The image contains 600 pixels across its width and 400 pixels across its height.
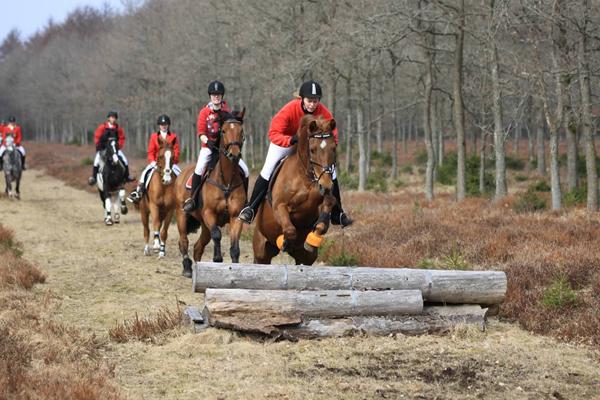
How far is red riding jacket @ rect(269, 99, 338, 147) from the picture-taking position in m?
9.63

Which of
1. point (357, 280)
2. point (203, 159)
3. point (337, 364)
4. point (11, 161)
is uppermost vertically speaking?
point (11, 161)

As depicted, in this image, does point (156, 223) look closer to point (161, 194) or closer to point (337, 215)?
point (161, 194)

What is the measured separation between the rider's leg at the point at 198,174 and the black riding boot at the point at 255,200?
225 centimetres

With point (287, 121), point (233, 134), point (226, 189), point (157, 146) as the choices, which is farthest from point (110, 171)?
point (287, 121)

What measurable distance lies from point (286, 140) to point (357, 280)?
221 cm

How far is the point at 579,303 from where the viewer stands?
8.95 metres

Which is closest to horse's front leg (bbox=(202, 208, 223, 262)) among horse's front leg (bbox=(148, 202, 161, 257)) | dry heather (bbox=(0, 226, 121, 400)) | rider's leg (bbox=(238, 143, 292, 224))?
rider's leg (bbox=(238, 143, 292, 224))

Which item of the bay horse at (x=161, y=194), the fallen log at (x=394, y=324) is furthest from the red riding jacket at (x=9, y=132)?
the fallen log at (x=394, y=324)

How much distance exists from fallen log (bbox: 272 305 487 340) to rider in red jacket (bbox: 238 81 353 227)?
1650 millimetres

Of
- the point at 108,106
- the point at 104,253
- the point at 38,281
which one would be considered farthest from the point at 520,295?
the point at 108,106

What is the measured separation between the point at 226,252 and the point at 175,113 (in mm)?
38485

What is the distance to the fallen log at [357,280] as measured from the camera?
27.6 ft

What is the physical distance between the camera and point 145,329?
27.1 feet

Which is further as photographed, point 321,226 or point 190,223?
point 190,223
